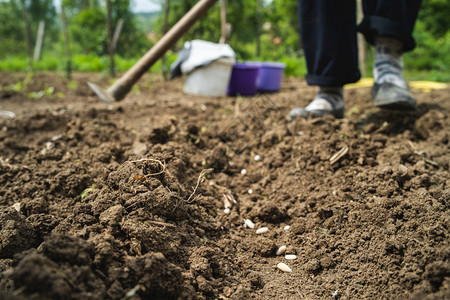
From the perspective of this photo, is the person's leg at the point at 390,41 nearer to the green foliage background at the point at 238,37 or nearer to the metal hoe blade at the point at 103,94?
the metal hoe blade at the point at 103,94

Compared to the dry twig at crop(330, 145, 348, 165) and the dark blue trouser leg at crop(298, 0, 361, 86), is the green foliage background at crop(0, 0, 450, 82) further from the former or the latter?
the dry twig at crop(330, 145, 348, 165)

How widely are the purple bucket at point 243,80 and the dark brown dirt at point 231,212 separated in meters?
2.44

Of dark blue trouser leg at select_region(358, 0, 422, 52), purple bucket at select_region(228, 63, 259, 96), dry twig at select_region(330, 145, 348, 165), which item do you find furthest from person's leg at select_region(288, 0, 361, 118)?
purple bucket at select_region(228, 63, 259, 96)

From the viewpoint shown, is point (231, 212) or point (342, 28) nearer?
point (231, 212)

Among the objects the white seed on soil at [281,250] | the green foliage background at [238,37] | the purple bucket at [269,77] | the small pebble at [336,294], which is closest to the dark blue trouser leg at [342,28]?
the white seed on soil at [281,250]

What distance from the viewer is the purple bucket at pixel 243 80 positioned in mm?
4628

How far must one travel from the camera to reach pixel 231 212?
153 centimetres

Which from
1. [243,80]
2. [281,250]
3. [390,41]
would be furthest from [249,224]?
[243,80]

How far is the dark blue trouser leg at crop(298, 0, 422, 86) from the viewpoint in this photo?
84.1 inches

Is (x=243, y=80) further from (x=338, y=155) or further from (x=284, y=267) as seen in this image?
(x=284, y=267)

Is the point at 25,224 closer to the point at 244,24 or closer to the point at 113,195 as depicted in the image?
the point at 113,195

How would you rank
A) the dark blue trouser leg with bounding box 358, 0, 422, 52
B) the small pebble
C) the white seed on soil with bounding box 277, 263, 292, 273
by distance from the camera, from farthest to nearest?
the dark blue trouser leg with bounding box 358, 0, 422, 52, the white seed on soil with bounding box 277, 263, 292, 273, the small pebble

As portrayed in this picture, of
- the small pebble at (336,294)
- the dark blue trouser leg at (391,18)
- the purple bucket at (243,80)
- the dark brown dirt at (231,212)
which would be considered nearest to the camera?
the dark brown dirt at (231,212)

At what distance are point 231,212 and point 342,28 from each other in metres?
1.38
